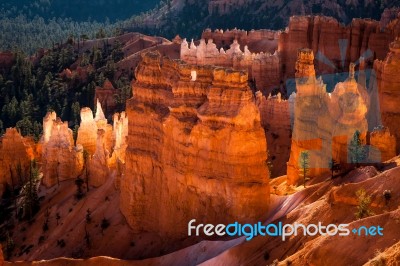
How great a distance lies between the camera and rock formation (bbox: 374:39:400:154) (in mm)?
32500

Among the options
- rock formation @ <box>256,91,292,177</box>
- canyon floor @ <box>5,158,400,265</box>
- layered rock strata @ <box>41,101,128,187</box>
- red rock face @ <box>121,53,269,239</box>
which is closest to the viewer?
canyon floor @ <box>5,158,400,265</box>

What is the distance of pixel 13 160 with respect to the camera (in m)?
42.5

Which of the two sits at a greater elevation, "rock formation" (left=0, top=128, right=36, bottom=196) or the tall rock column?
the tall rock column

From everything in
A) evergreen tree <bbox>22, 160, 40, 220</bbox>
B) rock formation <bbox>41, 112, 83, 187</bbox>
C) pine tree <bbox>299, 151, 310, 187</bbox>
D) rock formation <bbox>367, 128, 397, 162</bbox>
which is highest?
rock formation <bbox>367, 128, 397, 162</bbox>

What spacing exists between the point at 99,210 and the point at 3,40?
10513 centimetres

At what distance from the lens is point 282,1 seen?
10981 cm

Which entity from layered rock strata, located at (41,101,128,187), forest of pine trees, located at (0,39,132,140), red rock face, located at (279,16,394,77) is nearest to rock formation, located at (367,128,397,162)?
layered rock strata, located at (41,101,128,187)

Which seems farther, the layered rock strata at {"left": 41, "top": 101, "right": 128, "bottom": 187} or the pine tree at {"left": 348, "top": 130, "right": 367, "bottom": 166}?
the layered rock strata at {"left": 41, "top": 101, "right": 128, "bottom": 187}

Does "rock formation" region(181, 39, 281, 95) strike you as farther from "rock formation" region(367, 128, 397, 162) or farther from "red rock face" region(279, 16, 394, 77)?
"rock formation" region(367, 128, 397, 162)

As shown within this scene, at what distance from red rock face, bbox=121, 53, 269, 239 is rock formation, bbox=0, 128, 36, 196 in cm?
1536

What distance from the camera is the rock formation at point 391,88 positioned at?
107 ft

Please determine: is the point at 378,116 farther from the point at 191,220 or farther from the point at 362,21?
the point at 362,21

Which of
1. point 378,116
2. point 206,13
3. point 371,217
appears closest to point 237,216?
point 371,217

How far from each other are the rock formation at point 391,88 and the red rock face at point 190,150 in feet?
35.5
